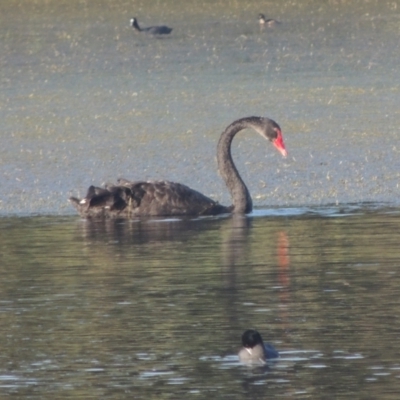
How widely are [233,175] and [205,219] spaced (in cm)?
71

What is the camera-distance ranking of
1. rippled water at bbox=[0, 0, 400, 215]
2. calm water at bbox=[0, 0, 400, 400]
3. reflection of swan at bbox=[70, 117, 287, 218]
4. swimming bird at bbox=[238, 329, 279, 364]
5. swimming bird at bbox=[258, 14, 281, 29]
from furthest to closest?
swimming bird at bbox=[258, 14, 281, 29]
rippled water at bbox=[0, 0, 400, 215]
reflection of swan at bbox=[70, 117, 287, 218]
calm water at bbox=[0, 0, 400, 400]
swimming bird at bbox=[238, 329, 279, 364]

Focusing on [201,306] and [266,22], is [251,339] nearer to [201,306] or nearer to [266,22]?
[201,306]

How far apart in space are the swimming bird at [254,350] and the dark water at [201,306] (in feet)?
0.19

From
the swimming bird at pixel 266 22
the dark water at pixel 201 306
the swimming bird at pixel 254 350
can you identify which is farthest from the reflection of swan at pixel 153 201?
the swimming bird at pixel 266 22

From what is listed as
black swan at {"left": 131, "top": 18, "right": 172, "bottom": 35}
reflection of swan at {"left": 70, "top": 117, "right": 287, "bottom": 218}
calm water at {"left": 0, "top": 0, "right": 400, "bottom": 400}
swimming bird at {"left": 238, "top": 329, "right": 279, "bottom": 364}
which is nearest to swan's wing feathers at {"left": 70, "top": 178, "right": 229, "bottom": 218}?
reflection of swan at {"left": 70, "top": 117, "right": 287, "bottom": 218}

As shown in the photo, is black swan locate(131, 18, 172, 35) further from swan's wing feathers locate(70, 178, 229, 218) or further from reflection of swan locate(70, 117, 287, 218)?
swan's wing feathers locate(70, 178, 229, 218)

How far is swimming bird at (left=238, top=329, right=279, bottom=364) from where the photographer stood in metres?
6.29

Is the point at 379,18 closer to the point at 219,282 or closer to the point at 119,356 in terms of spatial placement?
the point at 219,282

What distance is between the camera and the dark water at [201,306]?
613 centimetres

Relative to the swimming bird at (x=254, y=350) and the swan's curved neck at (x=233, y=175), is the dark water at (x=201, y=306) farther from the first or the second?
the swan's curved neck at (x=233, y=175)

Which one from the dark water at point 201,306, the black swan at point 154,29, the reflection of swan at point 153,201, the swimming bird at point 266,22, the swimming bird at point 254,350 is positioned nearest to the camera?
the dark water at point 201,306

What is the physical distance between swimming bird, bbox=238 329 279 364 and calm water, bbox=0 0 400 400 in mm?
52

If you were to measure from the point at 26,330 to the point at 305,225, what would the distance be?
3.91 meters

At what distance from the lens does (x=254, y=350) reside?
→ 6277mm
